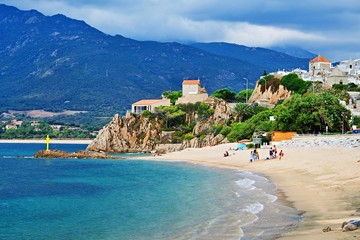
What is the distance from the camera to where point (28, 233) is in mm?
22141

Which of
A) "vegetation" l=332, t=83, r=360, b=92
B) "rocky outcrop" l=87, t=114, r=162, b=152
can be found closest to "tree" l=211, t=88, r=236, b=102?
"rocky outcrop" l=87, t=114, r=162, b=152

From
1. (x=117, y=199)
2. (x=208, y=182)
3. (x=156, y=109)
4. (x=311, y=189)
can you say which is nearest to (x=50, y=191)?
(x=117, y=199)

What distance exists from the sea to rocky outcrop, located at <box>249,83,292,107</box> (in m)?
65.8

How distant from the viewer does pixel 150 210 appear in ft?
89.1

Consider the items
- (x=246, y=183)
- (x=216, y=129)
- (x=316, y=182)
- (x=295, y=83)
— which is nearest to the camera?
(x=316, y=182)

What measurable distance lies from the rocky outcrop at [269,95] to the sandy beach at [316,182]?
45592mm

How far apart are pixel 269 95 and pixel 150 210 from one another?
8732cm

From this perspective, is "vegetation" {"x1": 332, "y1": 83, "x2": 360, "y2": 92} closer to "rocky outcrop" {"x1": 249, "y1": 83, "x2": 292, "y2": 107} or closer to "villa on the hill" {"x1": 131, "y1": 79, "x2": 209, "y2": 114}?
"rocky outcrop" {"x1": 249, "y1": 83, "x2": 292, "y2": 107}

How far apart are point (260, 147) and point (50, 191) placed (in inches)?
1407

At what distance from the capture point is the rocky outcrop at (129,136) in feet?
349

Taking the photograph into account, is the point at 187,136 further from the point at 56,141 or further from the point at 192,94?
the point at 56,141

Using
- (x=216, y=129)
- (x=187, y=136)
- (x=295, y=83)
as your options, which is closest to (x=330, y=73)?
(x=295, y=83)

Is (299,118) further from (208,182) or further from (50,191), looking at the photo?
(50,191)

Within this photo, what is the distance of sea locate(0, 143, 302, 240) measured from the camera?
826 inches
